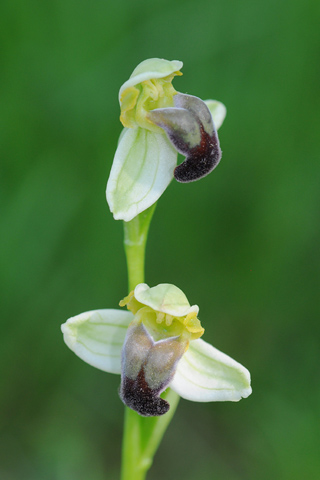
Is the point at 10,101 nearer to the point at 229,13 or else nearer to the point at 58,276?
the point at 58,276

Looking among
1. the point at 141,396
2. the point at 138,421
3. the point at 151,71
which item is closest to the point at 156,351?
the point at 141,396

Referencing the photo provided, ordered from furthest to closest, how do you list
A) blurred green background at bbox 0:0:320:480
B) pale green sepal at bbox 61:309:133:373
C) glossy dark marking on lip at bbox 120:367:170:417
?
blurred green background at bbox 0:0:320:480, pale green sepal at bbox 61:309:133:373, glossy dark marking on lip at bbox 120:367:170:417

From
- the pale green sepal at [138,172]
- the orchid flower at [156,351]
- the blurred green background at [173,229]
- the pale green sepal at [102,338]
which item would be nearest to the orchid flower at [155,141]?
the pale green sepal at [138,172]

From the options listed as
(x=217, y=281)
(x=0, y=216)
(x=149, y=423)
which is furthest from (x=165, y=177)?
(x=217, y=281)

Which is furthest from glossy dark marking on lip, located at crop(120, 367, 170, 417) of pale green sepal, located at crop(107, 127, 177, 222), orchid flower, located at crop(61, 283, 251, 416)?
pale green sepal, located at crop(107, 127, 177, 222)

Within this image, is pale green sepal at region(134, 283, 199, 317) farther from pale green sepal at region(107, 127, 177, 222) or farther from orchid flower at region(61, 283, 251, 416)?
pale green sepal at region(107, 127, 177, 222)

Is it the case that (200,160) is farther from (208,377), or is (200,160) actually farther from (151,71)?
(208,377)

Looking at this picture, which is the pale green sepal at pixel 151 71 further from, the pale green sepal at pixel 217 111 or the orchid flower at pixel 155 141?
the pale green sepal at pixel 217 111
